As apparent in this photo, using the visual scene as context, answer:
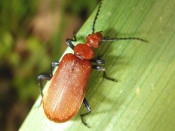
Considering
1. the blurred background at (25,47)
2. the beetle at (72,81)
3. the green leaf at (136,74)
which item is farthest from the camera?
the blurred background at (25,47)

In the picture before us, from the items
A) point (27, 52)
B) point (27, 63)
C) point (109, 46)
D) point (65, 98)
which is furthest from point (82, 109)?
point (27, 52)

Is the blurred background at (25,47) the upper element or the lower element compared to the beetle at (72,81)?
lower

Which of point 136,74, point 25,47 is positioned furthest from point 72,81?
point 25,47

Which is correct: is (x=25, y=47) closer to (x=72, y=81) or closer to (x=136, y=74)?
(x=72, y=81)

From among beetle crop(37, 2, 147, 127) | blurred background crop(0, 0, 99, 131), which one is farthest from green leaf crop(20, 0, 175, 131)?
blurred background crop(0, 0, 99, 131)

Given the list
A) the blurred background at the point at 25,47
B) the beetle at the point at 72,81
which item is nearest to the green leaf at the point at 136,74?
the beetle at the point at 72,81

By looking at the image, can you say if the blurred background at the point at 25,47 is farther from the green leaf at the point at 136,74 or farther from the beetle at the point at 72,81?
the green leaf at the point at 136,74
